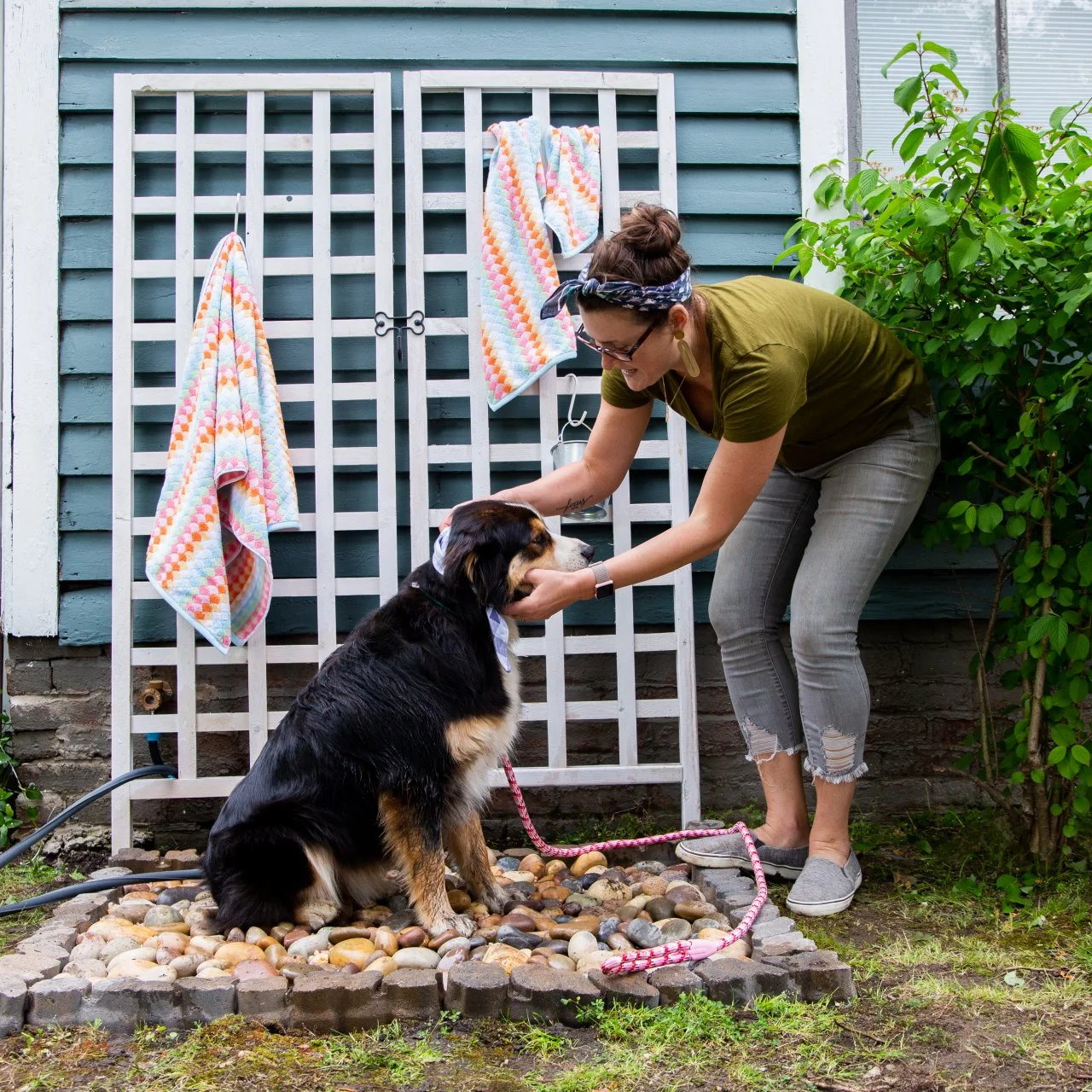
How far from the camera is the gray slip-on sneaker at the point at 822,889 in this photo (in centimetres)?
279

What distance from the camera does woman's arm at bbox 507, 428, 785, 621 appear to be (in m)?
2.52

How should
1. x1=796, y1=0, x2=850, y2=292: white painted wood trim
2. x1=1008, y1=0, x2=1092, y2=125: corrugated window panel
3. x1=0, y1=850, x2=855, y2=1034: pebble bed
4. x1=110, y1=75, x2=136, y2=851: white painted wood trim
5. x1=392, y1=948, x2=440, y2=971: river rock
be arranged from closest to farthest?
x1=0, y1=850, x2=855, y2=1034: pebble bed < x1=392, y1=948, x2=440, y2=971: river rock < x1=110, y1=75, x2=136, y2=851: white painted wood trim < x1=796, y1=0, x2=850, y2=292: white painted wood trim < x1=1008, y1=0, x2=1092, y2=125: corrugated window panel

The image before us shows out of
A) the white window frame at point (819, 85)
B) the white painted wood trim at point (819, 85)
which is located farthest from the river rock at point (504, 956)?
the white painted wood trim at point (819, 85)

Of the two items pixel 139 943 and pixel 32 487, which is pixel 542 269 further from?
pixel 139 943

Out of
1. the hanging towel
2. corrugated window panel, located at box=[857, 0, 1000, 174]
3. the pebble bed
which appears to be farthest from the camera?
corrugated window panel, located at box=[857, 0, 1000, 174]

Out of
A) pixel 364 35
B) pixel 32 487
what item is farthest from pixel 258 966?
pixel 364 35

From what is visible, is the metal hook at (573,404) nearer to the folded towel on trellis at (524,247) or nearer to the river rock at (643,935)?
the folded towel on trellis at (524,247)

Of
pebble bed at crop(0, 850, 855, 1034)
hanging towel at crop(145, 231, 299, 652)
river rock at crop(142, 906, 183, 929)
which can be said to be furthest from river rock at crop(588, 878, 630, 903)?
hanging towel at crop(145, 231, 299, 652)

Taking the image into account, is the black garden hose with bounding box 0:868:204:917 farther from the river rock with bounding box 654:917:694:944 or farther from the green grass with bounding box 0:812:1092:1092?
the river rock with bounding box 654:917:694:944

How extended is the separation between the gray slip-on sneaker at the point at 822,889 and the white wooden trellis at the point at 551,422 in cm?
74

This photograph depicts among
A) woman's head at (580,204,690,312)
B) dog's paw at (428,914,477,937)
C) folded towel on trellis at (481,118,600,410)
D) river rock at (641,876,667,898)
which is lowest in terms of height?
river rock at (641,876,667,898)

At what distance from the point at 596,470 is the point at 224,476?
1.30 meters

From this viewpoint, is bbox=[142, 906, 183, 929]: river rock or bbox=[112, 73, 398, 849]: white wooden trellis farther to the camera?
bbox=[112, 73, 398, 849]: white wooden trellis

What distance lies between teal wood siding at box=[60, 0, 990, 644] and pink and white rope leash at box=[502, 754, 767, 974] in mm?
877
